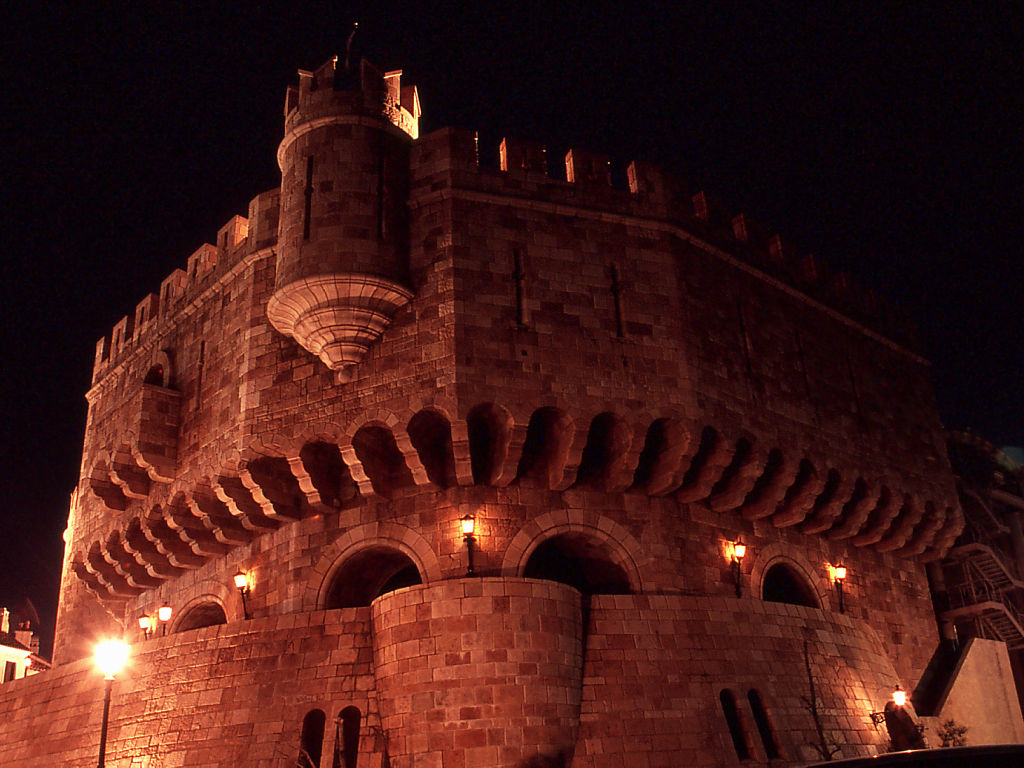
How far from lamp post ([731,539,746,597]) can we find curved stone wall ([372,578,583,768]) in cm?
385

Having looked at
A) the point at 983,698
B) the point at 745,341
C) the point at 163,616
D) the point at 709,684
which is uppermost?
the point at 745,341

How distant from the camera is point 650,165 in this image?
19.1 meters

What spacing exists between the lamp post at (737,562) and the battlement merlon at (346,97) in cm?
981

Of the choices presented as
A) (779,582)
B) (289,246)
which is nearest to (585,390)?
(289,246)

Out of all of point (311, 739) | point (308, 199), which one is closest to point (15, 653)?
point (311, 739)

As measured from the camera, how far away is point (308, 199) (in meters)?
17.2

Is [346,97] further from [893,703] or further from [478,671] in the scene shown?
[893,703]

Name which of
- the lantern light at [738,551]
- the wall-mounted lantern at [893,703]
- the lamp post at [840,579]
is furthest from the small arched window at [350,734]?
the lamp post at [840,579]

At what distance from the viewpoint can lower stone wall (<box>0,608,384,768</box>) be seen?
14461 millimetres

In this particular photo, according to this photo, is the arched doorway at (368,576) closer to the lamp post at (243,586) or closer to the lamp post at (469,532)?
the lamp post at (469,532)

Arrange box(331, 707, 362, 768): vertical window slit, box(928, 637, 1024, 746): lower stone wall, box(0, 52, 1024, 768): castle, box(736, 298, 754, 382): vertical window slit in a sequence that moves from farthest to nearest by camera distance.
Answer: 1. box(928, 637, 1024, 746): lower stone wall
2. box(736, 298, 754, 382): vertical window slit
3. box(0, 52, 1024, 768): castle
4. box(331, 707, 362, 768): vertical window slit

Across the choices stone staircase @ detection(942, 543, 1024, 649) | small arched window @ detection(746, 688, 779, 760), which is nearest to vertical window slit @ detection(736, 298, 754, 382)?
small arched window @ detection(746, 688, 779, 760)

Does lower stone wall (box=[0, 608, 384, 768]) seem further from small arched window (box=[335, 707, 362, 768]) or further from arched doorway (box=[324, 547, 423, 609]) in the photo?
arched doorway (box=[324, 547, 423, 609])

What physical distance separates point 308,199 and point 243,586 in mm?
7010
